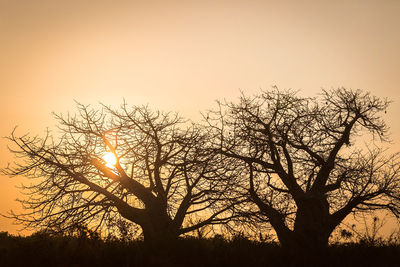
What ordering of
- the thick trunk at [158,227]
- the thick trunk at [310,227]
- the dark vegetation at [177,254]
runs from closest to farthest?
the dark vegetation at [177,254] < the thick trunk at [158,227] < the thick trunk at [310,227]

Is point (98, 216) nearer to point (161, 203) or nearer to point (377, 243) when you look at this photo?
point (161, 203)

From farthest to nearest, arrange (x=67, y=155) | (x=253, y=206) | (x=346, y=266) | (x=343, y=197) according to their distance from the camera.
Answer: (x=343, y=197) < (x=253, y=206) < (x=67, y=155) < (x=346, y=266)

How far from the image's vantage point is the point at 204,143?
14953 millimetres

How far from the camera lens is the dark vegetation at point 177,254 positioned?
1063 cm

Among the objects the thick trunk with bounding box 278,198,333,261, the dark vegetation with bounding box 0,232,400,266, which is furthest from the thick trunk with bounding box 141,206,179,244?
the thick trunk with bounding box 278,198,333,261

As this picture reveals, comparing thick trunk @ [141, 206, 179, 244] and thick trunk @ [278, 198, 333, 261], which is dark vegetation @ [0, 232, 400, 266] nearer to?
thick trunk @ [141, 206, 179, 244]

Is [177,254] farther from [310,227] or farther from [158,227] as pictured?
[310,227]

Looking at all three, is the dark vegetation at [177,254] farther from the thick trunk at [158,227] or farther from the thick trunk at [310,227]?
the thick trunk at [310,227]

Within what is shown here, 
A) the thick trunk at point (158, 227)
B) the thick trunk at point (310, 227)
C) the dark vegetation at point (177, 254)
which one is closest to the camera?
the dark vegetation at point (177, 254)

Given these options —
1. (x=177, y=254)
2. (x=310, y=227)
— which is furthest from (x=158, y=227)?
(x=310, y=227)

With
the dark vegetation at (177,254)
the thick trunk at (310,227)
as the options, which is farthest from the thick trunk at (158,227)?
the thick trunk at (310,227)

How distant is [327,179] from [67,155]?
9.21 m

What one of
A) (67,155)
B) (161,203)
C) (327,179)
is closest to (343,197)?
(327,179)

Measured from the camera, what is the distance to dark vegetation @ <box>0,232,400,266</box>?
Result: 34.9 feet
